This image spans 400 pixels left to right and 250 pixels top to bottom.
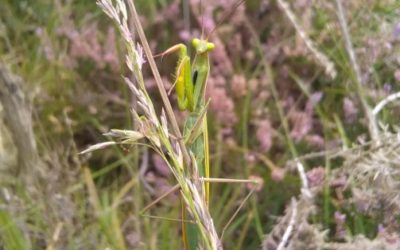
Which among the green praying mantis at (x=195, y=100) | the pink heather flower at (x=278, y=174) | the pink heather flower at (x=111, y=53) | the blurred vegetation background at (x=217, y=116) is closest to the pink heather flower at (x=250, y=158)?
the blurred vegetation background at (x=217, y=116)

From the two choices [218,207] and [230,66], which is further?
[230,66]

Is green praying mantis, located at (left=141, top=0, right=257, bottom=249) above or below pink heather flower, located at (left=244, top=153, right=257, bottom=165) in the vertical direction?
above

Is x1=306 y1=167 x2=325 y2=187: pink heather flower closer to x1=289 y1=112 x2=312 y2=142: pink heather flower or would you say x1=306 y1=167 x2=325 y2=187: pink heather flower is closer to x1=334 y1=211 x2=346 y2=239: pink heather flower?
x1=334 y1=211 x2=346 y2=239: pink heather flower

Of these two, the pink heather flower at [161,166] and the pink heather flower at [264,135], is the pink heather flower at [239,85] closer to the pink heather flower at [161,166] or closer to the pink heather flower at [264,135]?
the pink heather flower at [264,135]

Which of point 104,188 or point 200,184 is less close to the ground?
point 200,184

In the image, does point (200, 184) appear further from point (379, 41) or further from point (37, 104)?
point (37, 104)

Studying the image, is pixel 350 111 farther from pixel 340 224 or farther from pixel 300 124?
pixel 340 224

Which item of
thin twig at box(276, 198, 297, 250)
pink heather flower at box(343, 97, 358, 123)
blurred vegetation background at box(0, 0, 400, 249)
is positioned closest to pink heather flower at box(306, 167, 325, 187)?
blurred vegetation background at box(0, 0, 400, 249)

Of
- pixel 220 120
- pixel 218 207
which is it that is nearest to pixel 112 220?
pixel 218 207
